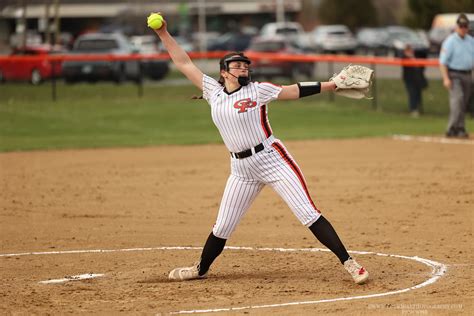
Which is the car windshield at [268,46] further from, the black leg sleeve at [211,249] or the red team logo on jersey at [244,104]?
the red team logo on jersey at [244,104]

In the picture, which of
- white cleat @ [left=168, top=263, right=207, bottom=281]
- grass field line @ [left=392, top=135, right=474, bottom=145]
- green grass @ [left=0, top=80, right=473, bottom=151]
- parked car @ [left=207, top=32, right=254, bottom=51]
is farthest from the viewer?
parked car @ [left=207, top=32, right=254, bottom=51]

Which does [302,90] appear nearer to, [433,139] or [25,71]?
[433,139]

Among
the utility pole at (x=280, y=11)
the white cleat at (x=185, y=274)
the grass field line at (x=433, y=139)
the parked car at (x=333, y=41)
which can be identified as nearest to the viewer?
the white cleat at (x=185, y=274)

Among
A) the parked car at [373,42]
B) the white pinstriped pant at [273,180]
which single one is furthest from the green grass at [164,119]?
the parked car at [373,42]

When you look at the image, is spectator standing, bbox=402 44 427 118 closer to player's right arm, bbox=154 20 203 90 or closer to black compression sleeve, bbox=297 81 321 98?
player's right arm, bbox=154 20 203 90

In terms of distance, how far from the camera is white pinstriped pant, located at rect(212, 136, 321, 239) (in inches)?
346

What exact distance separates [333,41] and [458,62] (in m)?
45.7

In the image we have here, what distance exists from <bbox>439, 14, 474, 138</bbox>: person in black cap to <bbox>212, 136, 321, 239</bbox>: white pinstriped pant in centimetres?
1085

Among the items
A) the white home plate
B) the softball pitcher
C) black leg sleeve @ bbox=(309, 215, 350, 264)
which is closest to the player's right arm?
the softball pitcher

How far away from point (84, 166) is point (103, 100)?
41.6 feet

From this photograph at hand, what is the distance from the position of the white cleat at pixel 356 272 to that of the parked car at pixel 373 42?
4664cm

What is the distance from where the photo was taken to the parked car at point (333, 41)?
205ft

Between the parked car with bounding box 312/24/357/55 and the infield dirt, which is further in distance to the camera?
the parked car with bounding box 312/24/357/55

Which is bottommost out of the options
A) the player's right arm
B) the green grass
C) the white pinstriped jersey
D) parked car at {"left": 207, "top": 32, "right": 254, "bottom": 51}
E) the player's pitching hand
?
parked car at {"left": 207, "top": 32, "right": 254, "bottom": 51}
